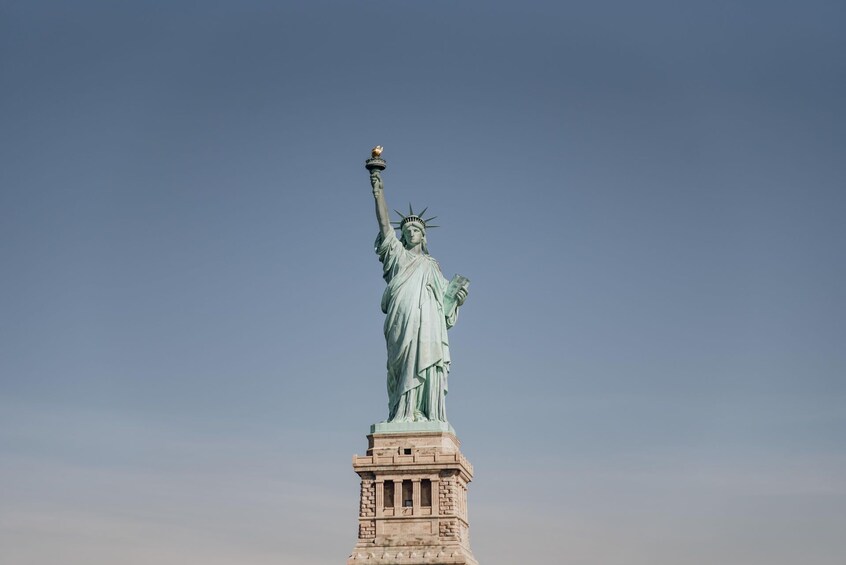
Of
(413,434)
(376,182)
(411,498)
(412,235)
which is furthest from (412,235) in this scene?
(411,498)

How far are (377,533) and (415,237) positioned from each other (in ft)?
36.2

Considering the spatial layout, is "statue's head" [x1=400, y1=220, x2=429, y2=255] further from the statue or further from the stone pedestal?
the stone pedestal

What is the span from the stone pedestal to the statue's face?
23.0 ft

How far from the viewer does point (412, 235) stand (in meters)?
49.7

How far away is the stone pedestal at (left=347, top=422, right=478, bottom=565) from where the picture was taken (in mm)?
45062

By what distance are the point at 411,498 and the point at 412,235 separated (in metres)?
9.81

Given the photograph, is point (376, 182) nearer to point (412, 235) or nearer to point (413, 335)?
point (412, 235)

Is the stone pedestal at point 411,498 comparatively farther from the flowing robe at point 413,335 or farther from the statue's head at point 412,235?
the statue's head at point 412,235

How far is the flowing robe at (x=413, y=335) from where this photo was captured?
47344mm

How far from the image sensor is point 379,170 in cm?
4881

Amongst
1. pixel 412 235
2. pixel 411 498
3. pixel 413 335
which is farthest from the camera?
pixel 412 235

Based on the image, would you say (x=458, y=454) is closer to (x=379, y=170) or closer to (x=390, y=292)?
(x=390, y=292)

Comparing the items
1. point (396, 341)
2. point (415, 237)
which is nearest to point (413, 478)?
point (396, 341)

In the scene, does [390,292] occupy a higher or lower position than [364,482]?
higher
